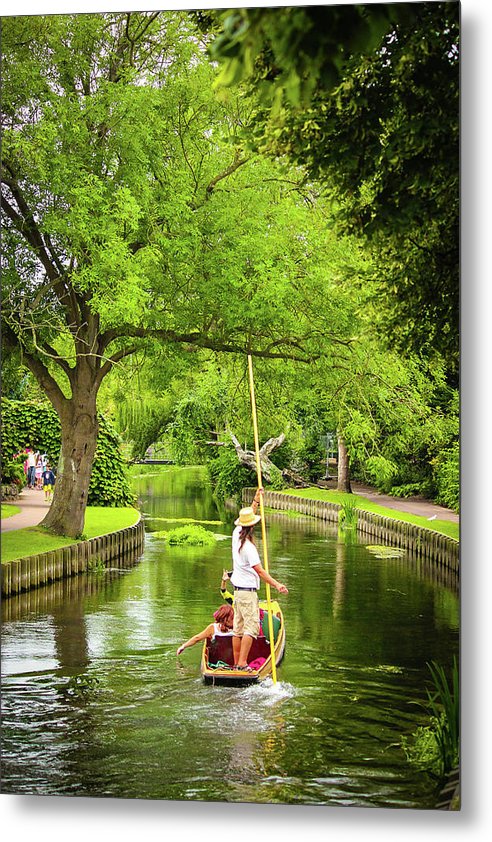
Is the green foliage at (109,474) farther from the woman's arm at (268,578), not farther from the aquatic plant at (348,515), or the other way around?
the aquatic plant at (348,515)

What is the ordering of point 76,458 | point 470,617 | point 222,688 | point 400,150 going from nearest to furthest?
1. point 470,617
2. point 400,150
3. point 222,688
4. point 76,458

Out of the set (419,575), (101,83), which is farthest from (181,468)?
(101,83)

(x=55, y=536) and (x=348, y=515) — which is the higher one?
(x=348, y=515)

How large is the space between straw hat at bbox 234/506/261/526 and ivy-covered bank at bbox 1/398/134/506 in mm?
790

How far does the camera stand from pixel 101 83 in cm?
573

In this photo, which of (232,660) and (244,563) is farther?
(244,563)

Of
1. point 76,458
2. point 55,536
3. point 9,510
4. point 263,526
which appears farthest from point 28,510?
point 263,526

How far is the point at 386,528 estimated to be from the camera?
5.72 m

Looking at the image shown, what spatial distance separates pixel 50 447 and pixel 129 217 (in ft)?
4.46

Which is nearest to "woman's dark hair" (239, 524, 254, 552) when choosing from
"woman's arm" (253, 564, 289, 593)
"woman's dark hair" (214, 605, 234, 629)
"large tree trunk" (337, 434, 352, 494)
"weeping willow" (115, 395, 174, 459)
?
"woman's arm" (253, 564, 289, 593)

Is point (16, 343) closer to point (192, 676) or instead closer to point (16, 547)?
point (16, 547)

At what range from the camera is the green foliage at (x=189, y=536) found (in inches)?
226

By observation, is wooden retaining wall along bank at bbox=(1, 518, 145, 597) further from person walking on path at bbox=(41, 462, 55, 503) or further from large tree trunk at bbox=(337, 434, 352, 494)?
large tree trunk at bbox=(337, 434, 352, 494)

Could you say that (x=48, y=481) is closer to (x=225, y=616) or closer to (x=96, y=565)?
(x=96, y=565)
